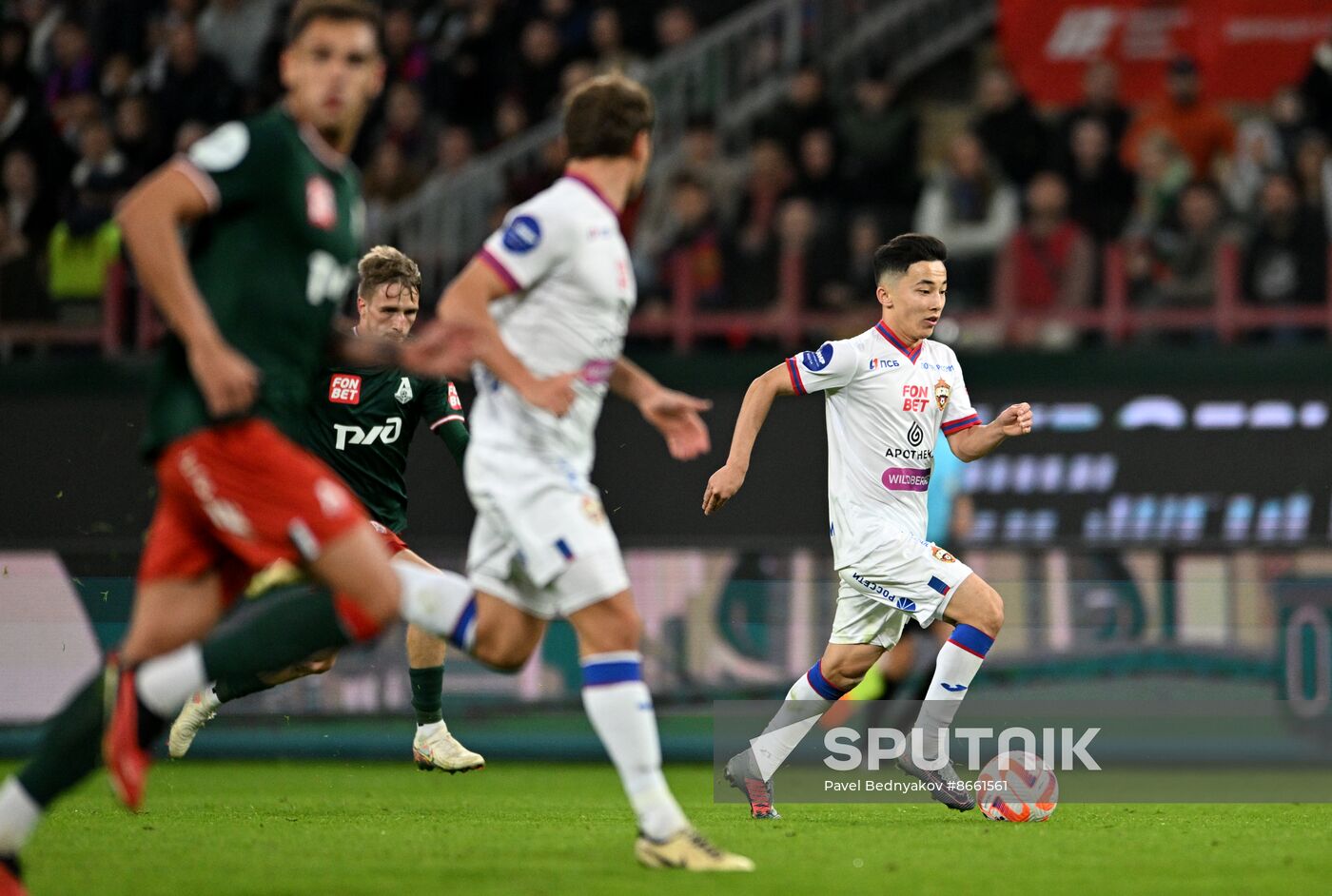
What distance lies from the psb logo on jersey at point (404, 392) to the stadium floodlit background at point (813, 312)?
11.3 ft

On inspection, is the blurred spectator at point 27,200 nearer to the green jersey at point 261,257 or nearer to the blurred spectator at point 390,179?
the blurred spectator at point 390,179

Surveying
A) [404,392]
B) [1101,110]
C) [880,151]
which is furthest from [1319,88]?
[404,392]

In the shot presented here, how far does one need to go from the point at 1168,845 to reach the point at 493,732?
5.84 meters

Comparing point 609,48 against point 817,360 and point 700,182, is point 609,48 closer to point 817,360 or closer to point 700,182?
point 700,182

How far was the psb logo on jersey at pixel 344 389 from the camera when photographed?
8109 millimetres

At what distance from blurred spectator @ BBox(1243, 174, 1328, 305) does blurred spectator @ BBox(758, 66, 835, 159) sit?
360cm

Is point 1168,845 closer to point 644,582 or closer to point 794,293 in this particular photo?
point 644,582

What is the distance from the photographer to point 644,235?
14.3 meters

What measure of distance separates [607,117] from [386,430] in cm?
314

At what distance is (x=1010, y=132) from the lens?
13953 mm

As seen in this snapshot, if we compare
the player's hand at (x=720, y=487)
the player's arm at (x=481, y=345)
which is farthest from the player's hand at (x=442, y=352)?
the player's hand at (x=720, y=487)

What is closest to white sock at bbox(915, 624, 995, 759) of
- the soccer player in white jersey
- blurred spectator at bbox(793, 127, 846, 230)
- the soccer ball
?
the soccer player in white jersey

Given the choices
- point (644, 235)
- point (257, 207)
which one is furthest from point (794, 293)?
point (257, 207)

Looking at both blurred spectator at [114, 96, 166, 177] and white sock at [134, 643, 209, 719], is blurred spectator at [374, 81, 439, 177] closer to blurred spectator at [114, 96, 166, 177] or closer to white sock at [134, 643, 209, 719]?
blurred spectator at [114, 96, 166, 177]
